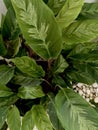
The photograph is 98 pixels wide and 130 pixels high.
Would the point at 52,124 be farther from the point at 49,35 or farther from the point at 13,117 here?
the point at 49,35

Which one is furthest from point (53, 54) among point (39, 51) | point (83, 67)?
point (83, 67)

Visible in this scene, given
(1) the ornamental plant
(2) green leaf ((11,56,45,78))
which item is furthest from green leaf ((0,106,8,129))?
(2) green leaf ((11,56,45,78))

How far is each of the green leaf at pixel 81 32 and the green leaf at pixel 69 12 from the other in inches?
1.0

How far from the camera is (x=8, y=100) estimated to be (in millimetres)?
920

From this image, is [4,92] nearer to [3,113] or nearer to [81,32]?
[3,113]

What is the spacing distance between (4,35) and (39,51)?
0.23 m

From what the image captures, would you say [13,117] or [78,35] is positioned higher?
[78,35]

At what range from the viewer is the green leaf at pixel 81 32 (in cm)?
78

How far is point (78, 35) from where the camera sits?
0.80 metres

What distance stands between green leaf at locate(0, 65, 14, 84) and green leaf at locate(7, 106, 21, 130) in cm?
10

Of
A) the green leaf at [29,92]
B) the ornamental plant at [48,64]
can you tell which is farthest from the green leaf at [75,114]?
the green leaf at [29,92]

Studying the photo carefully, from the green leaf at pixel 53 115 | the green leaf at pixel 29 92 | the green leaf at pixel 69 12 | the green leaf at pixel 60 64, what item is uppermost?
the green leaf at pixel 69 12

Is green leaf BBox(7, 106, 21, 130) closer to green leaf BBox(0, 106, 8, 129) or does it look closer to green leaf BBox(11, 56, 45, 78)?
green leaf BBox(0, 106, 8, 129)

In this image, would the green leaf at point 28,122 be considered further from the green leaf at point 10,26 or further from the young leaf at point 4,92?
the green leaf at point 10,26
